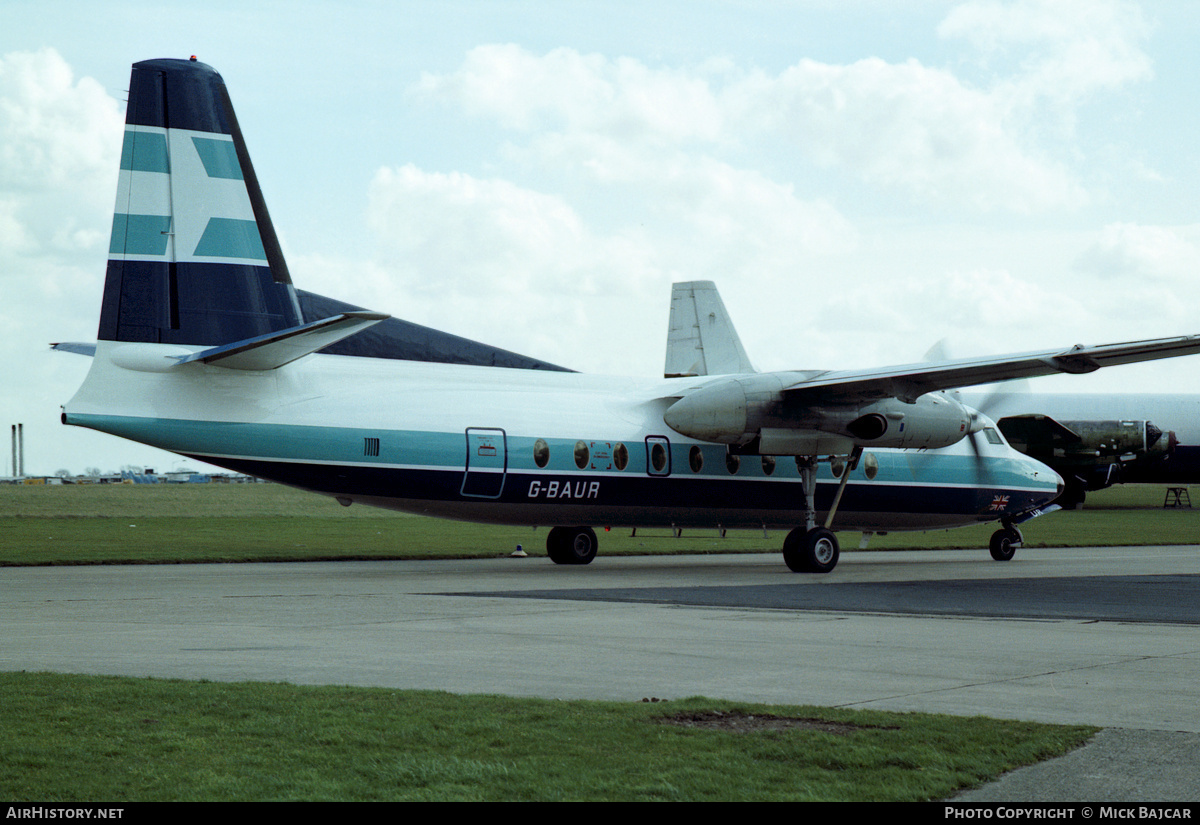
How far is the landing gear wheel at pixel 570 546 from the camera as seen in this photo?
26125 millimetres

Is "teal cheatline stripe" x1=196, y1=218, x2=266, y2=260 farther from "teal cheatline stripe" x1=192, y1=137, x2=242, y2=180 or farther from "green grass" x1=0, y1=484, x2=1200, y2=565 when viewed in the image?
"green grass" x1=0, y1=484, x2=1200, y2=565

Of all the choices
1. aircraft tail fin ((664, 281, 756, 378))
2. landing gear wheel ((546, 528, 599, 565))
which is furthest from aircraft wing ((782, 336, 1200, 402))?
aircraft tail fin ((664, 281, 756, 378))

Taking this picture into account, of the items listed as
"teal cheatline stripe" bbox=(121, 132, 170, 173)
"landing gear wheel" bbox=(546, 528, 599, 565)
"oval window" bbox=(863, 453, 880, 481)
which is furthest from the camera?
"oval window" bbox=(863, 453, 880, 481)

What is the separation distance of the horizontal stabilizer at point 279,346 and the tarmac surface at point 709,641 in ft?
12.2

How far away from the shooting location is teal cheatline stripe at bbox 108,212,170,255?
19094mm

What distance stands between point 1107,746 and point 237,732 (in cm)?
510

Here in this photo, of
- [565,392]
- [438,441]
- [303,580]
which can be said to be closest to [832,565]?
[565,392]

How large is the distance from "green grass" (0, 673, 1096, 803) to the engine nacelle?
1606 cm

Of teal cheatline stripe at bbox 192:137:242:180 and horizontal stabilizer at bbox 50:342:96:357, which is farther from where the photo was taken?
horizontal stabilizer at bbox 50:342:96:357

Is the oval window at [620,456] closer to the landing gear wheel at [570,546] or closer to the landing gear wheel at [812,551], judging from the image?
the landing gear wheel at [570,546]

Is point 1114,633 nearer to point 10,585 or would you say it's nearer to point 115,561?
point 10,585

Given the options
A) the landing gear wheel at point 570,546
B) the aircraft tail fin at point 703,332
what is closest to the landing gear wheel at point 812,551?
the landing gear wheel at point 570,546

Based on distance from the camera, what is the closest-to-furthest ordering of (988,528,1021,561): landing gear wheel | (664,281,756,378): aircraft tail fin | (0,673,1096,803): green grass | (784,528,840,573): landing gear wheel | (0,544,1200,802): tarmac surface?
(0,673,1096,803): green grass
(0,544,1200,802): tarmac surface
(784,528,840,573): landing gear wheel
(988,528,1021,561): landing gear wheel
(664,281,756,378): aircraft tail fin

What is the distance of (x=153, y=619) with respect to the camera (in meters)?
13.6
